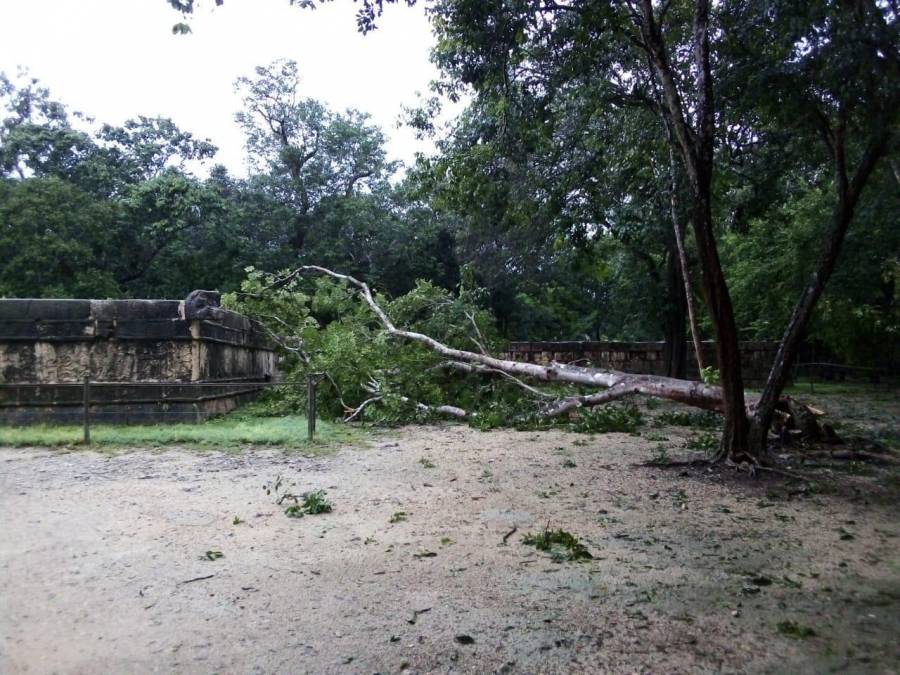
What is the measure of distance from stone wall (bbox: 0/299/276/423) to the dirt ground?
3.06 m

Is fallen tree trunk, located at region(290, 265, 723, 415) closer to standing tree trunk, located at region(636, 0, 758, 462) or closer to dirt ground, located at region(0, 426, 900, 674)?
standing tree trunk, located at region(636, 0, 758, 462)

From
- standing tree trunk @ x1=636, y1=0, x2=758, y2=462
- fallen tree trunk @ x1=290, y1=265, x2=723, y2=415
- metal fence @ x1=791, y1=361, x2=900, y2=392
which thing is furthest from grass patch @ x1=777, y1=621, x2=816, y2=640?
metal fence @ x1=791, y1=361, x2=900, y2=392

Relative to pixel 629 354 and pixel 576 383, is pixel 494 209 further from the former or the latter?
pixel 629 354

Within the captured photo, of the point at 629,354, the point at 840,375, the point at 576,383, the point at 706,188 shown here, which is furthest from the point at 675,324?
the point at 706,188

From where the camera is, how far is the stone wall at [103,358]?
9.49m

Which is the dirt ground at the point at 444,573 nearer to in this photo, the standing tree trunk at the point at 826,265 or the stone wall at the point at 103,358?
the standing tree trunk at the point at 826,265

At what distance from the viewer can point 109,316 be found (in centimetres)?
971

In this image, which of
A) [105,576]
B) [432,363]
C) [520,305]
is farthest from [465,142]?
[520,305]

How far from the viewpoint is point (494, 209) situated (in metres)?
8.83

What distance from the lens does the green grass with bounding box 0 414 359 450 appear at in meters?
8.00

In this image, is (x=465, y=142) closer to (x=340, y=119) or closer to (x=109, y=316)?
(x=109, y=316)

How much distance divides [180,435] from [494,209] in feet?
16.2

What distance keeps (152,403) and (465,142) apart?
19.1 feet

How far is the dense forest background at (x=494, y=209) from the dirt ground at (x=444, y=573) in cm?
355
